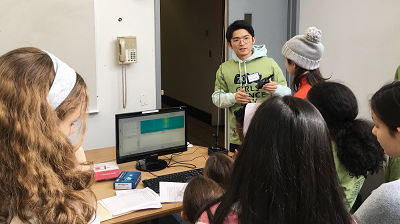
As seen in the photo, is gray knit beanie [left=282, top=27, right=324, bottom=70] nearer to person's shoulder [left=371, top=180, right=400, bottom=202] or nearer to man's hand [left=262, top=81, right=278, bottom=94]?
man's hand [left=262, top=81, right=278, bottom=94]

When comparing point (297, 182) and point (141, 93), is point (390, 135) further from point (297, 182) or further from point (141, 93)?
point (141, 93)

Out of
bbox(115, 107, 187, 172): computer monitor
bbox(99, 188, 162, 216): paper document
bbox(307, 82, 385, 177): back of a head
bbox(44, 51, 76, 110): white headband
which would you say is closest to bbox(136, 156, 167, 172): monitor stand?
bbox(115, 107, 187, 172): computer monitor

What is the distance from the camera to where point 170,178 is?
2115 millimetres

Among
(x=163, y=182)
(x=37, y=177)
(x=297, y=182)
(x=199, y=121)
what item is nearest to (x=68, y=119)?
(x=37, y=177)

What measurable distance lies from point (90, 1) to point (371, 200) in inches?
106

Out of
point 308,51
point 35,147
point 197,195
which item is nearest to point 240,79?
point 308,51

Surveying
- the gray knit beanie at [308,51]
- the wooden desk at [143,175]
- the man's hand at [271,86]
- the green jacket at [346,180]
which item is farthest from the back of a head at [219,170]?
the man's hand at [271,86]

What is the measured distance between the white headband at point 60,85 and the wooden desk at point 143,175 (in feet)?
2.99

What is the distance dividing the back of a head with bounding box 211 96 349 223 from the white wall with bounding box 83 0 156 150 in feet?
8.33

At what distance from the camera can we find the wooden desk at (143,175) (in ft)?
5.75

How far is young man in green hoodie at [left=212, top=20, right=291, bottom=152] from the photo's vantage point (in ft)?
9.56

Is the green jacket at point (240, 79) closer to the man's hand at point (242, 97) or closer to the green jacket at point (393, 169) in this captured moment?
the man's hand at point (242, 97)

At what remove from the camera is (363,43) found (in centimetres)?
350

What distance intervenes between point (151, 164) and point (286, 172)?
4.79ft
